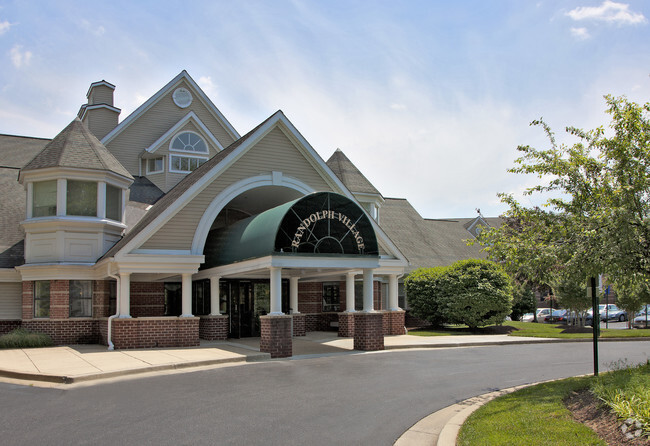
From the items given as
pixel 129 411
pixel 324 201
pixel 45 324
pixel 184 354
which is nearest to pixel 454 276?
pixel 324 201

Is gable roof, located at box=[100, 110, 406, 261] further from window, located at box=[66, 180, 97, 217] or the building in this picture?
window, located at box=[66, 180, 97, 217]

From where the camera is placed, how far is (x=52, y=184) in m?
20.3

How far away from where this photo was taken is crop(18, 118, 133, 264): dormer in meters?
20.0

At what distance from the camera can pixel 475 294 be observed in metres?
25.6

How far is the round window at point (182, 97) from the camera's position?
30.3 m

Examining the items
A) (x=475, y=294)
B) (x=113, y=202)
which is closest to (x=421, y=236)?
(x=475, y=294)

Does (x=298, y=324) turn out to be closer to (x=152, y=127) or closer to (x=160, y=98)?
(x=152, y=127)

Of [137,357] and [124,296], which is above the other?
[124,296]

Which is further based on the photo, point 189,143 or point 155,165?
point 189,143

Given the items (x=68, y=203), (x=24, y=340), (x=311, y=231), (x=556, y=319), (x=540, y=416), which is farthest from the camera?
(x=556, y=319)

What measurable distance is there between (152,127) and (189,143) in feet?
7.37

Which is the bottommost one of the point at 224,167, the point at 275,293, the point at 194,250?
the point at 275,293

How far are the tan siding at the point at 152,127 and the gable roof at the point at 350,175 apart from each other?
6.55 metres

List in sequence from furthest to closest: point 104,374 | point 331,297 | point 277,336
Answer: point 331,297 → point 277,336 → point 104,374
